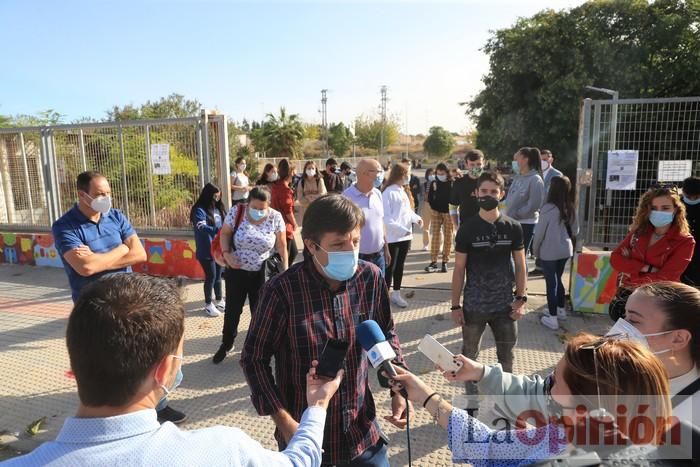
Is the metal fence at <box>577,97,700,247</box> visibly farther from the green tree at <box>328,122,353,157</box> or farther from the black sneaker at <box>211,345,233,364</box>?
the green tree at <box>328,122,353,157</box>

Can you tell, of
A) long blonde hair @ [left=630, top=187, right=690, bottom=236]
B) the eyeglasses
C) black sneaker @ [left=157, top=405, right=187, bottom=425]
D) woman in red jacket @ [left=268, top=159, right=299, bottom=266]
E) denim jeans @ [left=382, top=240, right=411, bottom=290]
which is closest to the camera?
the eyeglasses

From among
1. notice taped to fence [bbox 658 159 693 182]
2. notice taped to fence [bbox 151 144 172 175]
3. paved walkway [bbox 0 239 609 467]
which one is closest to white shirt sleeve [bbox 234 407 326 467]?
paved walkway [bbox 0 239 609 467]

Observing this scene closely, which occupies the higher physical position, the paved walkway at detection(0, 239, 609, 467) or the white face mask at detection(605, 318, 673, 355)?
the white face mask at detection(605, 318, 673, 355)

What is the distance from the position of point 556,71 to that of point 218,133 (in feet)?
49.7

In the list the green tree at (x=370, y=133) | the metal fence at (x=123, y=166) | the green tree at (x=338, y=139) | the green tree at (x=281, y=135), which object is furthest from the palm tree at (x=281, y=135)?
the metal fence at (x=123, y=166)

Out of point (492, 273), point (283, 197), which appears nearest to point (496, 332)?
point (492, 273)

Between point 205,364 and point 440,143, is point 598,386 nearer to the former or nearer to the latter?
point 205,364

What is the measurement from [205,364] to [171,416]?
3.60 ft

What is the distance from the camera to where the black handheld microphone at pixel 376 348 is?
1.80m

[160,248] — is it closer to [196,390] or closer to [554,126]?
[196,390]

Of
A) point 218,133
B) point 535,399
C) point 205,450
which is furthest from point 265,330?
point 218,133

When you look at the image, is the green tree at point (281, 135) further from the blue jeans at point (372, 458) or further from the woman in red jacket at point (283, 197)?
the blue jeans at point (372, 458)

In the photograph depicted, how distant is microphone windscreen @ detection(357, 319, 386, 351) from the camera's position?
73.0 inches

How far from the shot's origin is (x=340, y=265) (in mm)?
2092
